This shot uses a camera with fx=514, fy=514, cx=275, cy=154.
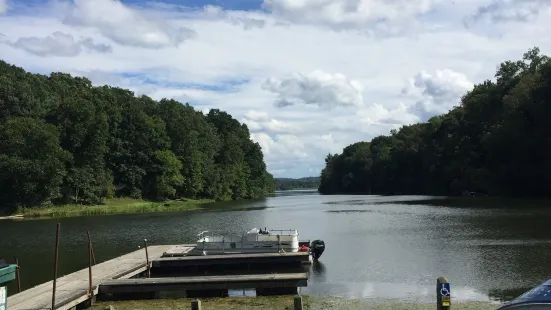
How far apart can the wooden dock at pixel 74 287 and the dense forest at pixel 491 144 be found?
230ft

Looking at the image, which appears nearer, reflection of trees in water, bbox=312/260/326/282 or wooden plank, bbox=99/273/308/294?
wooden plank, bbox=99/273/308/294

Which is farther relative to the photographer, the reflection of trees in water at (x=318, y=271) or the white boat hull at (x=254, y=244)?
the white boat hull at (x=254, y=244)

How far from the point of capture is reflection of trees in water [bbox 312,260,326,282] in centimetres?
2352

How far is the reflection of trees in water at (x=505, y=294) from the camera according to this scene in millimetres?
18005

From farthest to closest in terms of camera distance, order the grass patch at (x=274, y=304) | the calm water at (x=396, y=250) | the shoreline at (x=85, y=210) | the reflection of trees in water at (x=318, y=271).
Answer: the shoreline at (x=85, y=210)
the reflection of trees in water at (x=318, y=271)
the calm water at (x=396, y=250)
the grass patch at (x=274, y=304)

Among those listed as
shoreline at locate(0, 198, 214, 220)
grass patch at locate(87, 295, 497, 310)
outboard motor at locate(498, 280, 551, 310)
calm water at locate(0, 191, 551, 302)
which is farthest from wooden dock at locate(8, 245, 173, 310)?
shoreline at locate(0, 198, 214, 220)

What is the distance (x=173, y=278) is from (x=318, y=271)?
7.95 metres

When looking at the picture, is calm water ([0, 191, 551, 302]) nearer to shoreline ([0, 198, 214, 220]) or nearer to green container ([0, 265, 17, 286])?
green container ([0, 265, 17, 286])

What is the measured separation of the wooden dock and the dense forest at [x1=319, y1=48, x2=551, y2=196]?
70196 millimetres

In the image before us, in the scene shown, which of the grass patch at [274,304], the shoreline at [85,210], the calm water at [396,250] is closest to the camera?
the grass patch at [274,304]

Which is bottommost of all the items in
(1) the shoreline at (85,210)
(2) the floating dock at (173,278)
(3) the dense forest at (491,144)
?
(1) the shoreline at (85,210)

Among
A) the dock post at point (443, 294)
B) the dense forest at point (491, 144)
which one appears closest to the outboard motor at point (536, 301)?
the dock post at point (443, 294)

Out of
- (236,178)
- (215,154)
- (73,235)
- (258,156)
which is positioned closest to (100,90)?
(215,154)

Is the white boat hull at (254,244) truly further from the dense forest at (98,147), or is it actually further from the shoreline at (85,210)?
the dense forest at (98,147)
